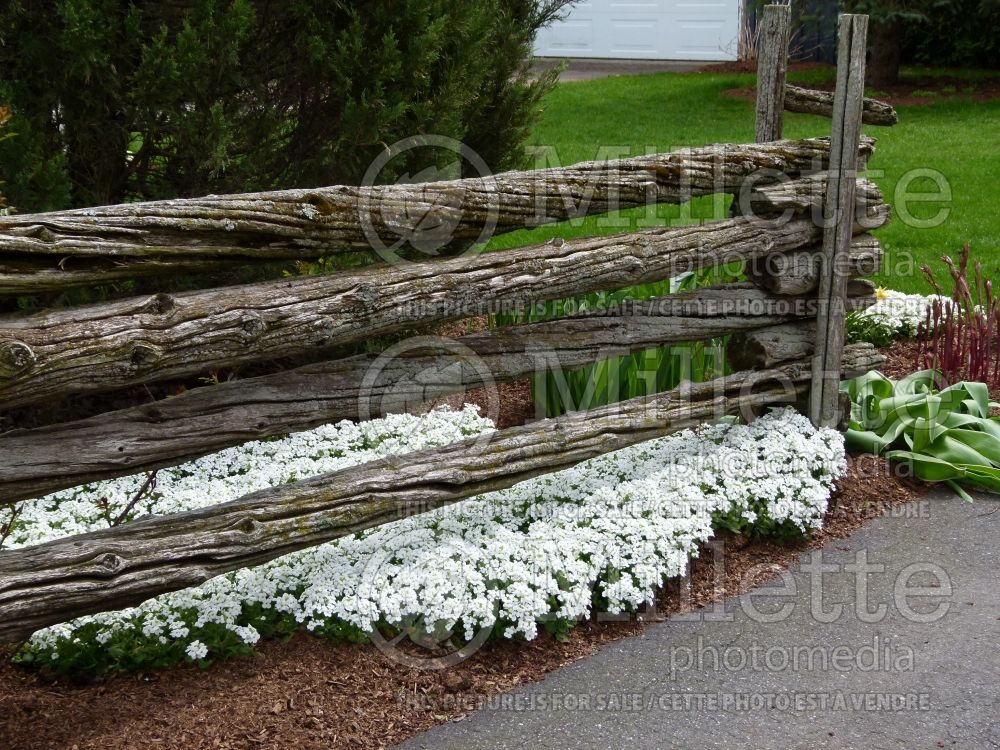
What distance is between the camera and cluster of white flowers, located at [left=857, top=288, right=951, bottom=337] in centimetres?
618

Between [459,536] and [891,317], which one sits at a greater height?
[891,317]

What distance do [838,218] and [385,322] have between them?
2112 mm

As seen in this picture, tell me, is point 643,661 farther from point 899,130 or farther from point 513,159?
point 899,130

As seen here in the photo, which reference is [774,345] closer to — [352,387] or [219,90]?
[352,387]

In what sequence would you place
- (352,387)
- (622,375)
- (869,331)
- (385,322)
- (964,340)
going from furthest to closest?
(869,331) < (964,340) < (622,375) < (352,387) < (385,322)

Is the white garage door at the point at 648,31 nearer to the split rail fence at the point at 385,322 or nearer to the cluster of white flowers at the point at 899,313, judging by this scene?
the cluster of white flowers at the point at 899,313

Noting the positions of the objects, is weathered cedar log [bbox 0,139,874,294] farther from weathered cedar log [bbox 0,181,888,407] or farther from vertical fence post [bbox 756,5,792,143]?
vertical fence post [bbox 756,5,792,143]

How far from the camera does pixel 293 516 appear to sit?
3193 millimetres

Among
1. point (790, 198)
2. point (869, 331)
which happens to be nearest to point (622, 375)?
point (790, 198)

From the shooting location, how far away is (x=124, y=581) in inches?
113

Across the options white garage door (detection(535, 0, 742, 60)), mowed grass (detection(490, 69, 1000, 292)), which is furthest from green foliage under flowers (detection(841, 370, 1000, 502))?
white garage door (detection(535, 0, 742, 60))

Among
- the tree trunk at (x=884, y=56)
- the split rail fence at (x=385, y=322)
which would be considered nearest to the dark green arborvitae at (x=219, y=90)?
the split rail fence at (x=385, y=322)

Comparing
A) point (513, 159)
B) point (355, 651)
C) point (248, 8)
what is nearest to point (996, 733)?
point (355, 651)

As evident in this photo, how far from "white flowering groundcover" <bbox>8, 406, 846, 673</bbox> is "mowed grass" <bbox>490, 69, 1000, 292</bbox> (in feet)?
9.78
